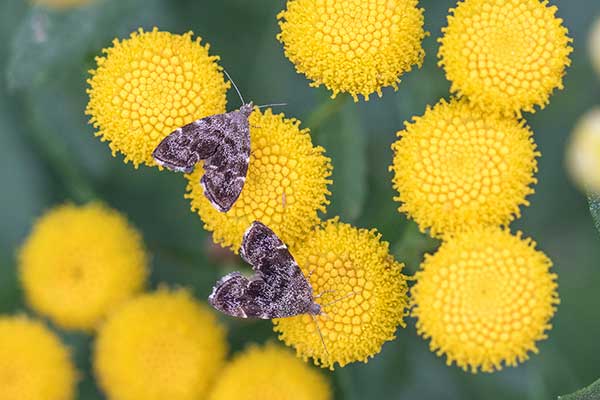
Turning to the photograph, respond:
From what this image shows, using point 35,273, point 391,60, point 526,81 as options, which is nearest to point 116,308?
point 35,273

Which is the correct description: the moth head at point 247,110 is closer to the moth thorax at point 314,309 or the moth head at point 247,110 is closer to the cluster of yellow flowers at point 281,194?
the cluster of yellow flowers at point 281,194

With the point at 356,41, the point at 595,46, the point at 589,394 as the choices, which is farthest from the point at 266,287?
the point at 595,46

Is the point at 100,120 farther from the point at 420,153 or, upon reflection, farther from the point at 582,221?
the point at 582,221

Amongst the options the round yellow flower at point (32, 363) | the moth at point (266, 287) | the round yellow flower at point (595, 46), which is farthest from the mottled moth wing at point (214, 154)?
the round yellow flower at point (595, 46)

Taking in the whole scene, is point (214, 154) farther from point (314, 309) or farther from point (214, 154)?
point (314, 309)

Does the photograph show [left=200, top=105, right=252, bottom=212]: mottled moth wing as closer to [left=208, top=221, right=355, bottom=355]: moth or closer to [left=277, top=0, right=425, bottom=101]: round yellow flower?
[left=208, top=221, right=355, bottom=355]: moth

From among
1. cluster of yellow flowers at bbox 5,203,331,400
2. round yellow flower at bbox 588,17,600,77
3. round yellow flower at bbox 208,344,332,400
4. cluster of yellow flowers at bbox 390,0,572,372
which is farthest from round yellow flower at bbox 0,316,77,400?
round yellow flower at bbox 588,17,600,77
